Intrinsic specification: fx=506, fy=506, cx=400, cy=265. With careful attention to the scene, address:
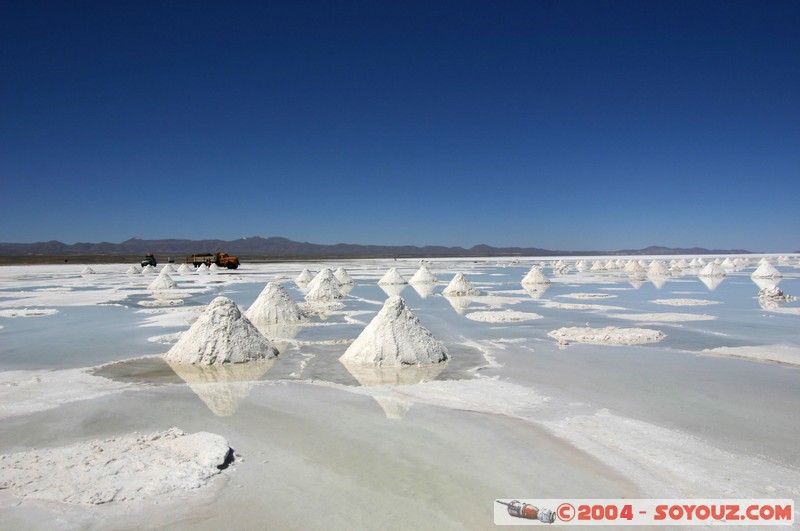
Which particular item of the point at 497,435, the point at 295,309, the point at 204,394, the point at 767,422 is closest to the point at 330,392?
the point at 204,394

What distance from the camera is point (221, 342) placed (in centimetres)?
788

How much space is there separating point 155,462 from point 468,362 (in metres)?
4.86

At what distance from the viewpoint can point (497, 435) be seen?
4.68 meters

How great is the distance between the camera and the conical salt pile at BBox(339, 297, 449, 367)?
25.1 feet

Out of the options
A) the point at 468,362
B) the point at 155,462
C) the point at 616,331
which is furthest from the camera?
the point at 616,331

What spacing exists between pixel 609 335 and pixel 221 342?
23.6 ft

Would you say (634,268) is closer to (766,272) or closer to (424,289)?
(766,272)

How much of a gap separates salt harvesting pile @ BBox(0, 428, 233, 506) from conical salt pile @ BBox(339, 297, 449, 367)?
133 inches

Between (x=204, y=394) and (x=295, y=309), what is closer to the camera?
(x=204, y=394)

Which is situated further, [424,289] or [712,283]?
[712,283]

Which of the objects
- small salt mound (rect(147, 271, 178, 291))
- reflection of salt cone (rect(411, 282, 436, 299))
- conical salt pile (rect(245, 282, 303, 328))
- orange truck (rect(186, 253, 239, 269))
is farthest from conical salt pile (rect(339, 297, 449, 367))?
orange truck (rect(186, 253, 239, 269))

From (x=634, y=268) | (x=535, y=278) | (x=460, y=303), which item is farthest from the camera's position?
(x=634, y=268)

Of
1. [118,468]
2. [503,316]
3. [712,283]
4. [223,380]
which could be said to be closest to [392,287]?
[503,316]

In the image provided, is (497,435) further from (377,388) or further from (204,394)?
(204,394)
